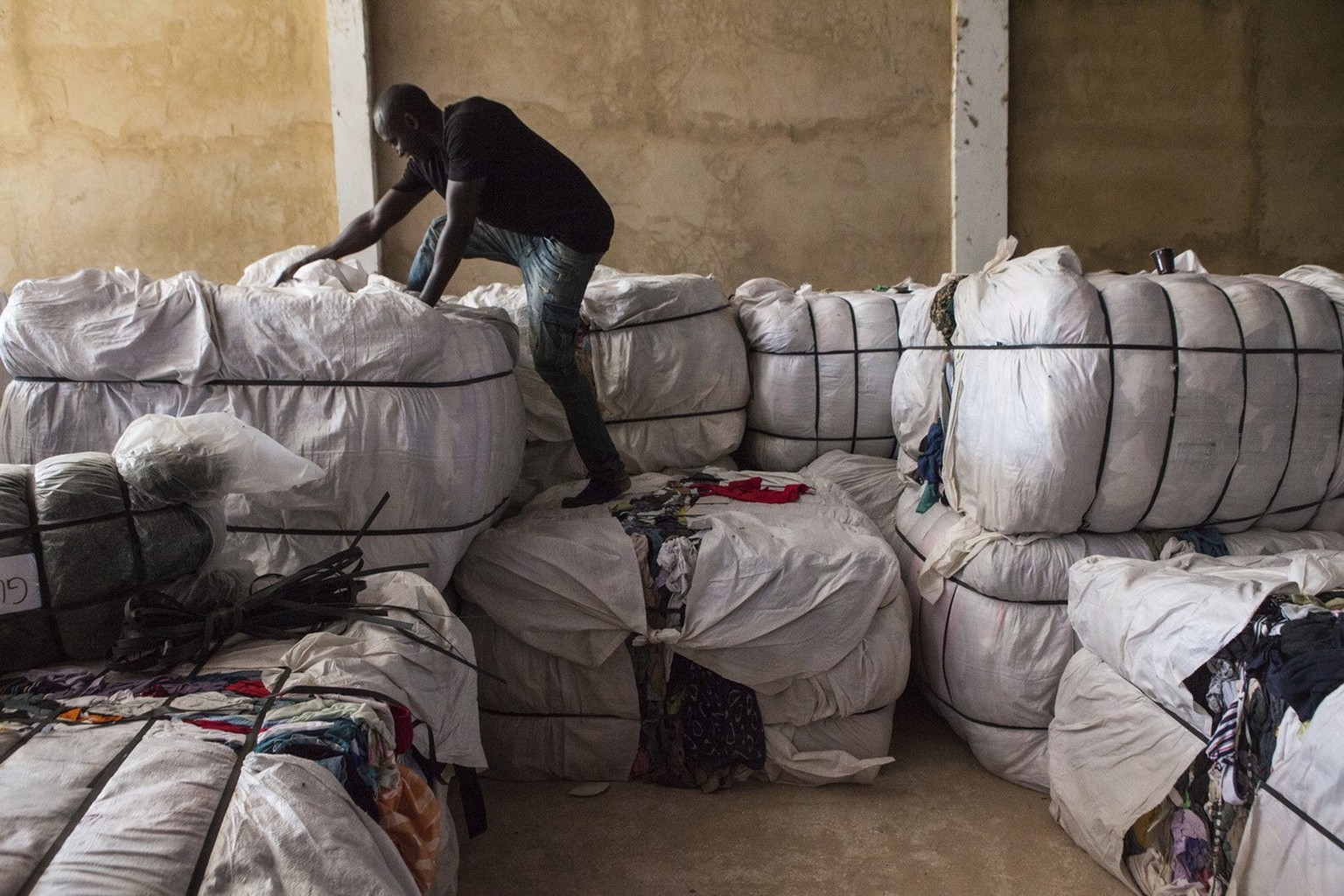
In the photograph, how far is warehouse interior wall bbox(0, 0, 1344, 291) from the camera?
13.1 ft

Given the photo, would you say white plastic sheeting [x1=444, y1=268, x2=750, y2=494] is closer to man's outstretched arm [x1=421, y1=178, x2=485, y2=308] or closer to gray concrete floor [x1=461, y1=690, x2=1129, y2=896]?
man's outstretched arm [x1=421, y1=178, x2=485, y2=308]

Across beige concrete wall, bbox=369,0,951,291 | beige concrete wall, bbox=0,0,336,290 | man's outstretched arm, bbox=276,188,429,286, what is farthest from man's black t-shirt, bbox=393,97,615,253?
beige concrete wall, bbox=0,0,336,290

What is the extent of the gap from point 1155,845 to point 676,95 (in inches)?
142

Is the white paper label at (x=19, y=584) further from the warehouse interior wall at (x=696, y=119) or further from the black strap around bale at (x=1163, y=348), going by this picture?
the warehouse interior wall at (x=696, y=119)

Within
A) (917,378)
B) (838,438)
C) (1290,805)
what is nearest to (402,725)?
(1290,805)

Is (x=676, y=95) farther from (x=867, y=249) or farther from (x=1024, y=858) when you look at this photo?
(x=1024, y=858)

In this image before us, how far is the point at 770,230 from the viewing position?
4.25m

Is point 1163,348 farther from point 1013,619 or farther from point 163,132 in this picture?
point 163,132

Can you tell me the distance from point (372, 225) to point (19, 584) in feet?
4.97

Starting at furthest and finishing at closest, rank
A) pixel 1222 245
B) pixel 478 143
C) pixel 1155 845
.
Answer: pixel 1222 245, pixel 478 143, pixel 1155 845

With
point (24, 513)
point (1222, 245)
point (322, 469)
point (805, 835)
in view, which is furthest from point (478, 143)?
point (1222, 245)

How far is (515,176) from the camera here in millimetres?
2178

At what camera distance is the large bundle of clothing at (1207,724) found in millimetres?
1192

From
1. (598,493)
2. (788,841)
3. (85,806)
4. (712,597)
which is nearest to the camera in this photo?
(85,806)
